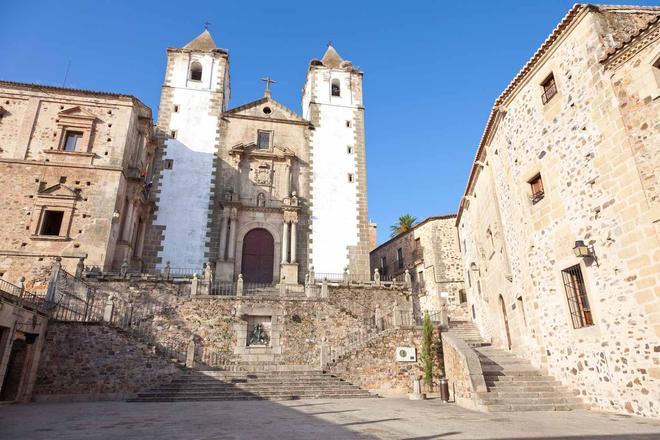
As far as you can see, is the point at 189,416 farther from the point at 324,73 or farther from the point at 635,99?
the point at 324,73

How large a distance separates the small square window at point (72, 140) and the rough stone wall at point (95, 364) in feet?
34.3

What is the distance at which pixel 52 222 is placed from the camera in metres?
19.3

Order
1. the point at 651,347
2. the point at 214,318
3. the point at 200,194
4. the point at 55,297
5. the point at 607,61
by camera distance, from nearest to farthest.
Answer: the point at 651,347, the point at 607,61, the point at 55,297, the point at 214,318, the point at 200,194

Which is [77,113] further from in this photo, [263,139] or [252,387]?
[252,387]

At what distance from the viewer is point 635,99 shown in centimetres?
878

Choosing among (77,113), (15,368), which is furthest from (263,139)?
(15,368)

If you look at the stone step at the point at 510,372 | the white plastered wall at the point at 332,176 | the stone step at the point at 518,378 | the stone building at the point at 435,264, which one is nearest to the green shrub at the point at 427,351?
the stone step at the point at 510,372

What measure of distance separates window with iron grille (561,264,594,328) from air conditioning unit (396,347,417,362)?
21.5 ft

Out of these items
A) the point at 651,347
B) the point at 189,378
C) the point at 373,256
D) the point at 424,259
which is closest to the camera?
the point at 651,347

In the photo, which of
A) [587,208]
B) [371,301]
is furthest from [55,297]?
[587,208]

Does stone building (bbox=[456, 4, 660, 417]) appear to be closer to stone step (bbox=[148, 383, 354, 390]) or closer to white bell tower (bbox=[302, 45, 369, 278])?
Answer: stone step (bbox=[148, 383, 354, 390])

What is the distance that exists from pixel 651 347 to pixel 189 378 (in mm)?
12886

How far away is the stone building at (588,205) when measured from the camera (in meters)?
8.30

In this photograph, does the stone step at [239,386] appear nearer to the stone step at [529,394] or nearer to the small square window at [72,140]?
the stone step at [529,394]
